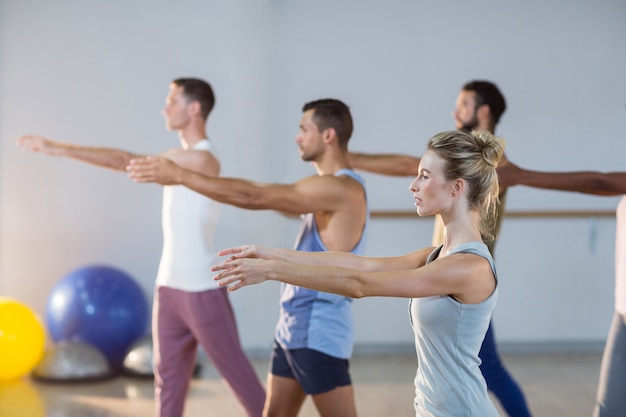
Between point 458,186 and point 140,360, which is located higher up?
point 458,186

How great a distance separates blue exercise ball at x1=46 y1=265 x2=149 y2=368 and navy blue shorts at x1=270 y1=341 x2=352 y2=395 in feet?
8.40

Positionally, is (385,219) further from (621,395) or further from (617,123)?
(621,395)

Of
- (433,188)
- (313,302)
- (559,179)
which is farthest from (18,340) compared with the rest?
(433,188)

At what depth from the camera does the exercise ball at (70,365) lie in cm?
507

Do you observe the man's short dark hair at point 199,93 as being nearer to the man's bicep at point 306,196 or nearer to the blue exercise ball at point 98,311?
the man's bicep at point 306,196

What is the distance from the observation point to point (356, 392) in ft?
16.1

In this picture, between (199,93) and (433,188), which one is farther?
(199,93)

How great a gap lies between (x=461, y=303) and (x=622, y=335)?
1071 mm

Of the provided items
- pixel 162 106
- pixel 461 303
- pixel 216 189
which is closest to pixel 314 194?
pixel 216 189

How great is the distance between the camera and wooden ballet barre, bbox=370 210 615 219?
5.90 m

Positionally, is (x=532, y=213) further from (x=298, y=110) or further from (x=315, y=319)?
(x=315, y=319)

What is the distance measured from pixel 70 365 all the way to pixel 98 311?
358 mm

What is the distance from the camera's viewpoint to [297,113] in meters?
5.88

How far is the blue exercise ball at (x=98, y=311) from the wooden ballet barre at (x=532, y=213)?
164 centimetres
